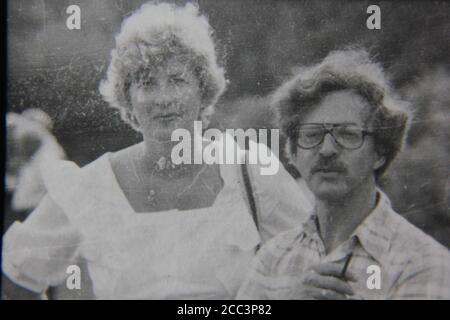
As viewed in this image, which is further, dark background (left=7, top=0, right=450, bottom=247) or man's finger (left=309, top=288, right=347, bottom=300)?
dark background (left=7, top=0, right=450, bottom=247)

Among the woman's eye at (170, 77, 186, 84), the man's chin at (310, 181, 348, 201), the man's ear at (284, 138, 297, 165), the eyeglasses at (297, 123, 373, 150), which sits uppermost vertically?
the woman's eye at (170, 77, 186, 84)

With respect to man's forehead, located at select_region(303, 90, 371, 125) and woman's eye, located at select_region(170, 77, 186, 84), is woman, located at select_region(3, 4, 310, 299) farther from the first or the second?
man's forehead, located at select_region(303, 90, 371, 125)

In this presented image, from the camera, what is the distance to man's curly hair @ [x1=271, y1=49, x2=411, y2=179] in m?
3.02

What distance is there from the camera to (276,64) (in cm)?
309

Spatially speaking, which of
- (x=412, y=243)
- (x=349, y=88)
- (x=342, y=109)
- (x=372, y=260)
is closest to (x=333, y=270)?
(x=372, y=260)

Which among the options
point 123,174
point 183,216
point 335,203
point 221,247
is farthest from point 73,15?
point 335,203

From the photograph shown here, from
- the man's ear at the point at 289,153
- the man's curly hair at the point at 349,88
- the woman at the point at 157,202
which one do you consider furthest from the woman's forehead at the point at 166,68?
Result: the man's ear at the point at 289,153

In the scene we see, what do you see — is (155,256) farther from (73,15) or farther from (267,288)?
(73,15)

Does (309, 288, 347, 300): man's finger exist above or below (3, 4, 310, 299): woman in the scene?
below

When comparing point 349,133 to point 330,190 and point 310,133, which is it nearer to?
point 310,133

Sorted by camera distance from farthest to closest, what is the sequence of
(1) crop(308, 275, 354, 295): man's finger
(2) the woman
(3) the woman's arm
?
(3) the woman's arm
(2) the woman
(1) crop(308, 275, 354, 295): man's finger

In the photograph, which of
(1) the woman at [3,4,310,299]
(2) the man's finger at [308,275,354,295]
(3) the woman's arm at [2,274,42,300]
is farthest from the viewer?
(3) the woman's arm at [2,274,42,300]

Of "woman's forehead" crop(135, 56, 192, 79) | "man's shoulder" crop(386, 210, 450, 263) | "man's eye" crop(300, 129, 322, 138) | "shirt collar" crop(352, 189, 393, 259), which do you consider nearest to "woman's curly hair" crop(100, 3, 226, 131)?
"woman's forehead" crop(135, 56, 192, 79)

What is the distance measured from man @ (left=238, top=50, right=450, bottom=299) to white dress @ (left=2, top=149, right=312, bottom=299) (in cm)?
11
